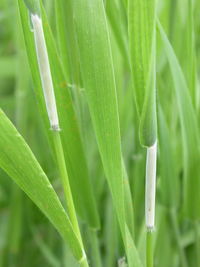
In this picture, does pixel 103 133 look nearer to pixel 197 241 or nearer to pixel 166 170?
pixel 166 170

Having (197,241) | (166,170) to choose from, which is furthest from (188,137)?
(197,241)

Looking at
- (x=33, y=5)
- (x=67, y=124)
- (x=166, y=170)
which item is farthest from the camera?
(x=166, y=170)

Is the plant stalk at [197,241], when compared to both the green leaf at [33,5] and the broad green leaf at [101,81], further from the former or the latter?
the green leaf at [33,5]

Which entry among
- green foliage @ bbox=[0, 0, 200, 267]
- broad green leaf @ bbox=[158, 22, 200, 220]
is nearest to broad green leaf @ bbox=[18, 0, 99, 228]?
green foliage @ bbox=[0, 0, 200, 267]

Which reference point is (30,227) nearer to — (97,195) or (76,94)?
→ (97,195)

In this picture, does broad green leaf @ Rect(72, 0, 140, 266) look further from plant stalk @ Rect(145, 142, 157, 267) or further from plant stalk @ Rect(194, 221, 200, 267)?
plant stalk @ Rect(194, 221, 200, 267)

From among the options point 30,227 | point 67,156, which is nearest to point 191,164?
point 67,156
